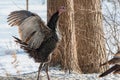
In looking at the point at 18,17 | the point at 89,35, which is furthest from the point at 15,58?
the point at 89,35

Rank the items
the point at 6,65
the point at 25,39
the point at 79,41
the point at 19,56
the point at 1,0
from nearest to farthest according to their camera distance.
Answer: the point at 25,39, the point at 79,41, the point at 6,65, the point at 19,56, the point at 1,0

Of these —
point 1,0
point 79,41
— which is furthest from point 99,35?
point 1,0

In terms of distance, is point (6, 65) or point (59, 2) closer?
point (59, 2)

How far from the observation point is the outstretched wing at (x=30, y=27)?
21.8 ft

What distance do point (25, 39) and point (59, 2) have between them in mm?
2133

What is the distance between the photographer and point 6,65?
11.6 meters

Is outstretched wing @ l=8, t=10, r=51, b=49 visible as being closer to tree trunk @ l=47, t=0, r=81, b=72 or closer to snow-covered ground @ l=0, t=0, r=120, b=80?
snow-covered ground @ l=0, t=0, r=120, b=80

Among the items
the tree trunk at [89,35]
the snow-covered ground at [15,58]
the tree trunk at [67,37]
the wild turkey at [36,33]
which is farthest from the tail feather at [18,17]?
the tree trunk at [89,35]

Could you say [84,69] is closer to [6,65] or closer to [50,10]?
[50,10]

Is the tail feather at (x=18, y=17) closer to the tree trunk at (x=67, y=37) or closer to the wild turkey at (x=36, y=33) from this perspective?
the wild turkey at (x=36, y=33)

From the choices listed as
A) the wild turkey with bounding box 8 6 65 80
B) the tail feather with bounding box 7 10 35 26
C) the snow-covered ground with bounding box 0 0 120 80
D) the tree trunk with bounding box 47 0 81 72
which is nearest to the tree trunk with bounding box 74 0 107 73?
the tree trunk with bounding box 47 0 81 72

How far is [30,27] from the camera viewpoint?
6.67 metres

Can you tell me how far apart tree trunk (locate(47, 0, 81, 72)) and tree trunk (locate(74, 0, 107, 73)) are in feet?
1.70

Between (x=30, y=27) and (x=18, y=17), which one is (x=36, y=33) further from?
(x=18, y=17)
